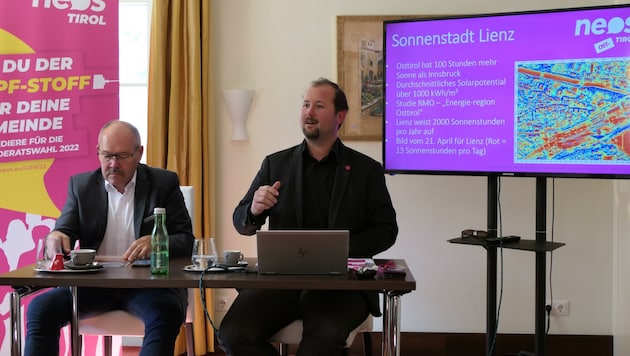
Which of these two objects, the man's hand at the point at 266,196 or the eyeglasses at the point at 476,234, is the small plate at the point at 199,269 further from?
the eyeglasses at the point at 476,234

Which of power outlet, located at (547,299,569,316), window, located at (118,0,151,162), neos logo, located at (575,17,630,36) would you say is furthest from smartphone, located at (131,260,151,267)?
power outlet, located at (547,299,569,316)

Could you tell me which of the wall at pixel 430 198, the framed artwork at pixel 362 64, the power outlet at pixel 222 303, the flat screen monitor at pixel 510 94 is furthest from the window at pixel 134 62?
the flat screen monitor at pixel 510 94

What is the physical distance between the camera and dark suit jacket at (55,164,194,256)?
313cm

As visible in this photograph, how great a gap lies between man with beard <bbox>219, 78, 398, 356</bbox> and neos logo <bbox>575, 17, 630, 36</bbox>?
1.12 metres

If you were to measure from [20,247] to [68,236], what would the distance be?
87 cm

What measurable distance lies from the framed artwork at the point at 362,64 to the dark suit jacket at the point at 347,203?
1.09 m

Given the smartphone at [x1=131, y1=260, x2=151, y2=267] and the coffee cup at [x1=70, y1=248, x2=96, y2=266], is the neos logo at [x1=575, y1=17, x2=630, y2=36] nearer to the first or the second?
the smartphone at [x1=131, y1=260, x2=151, y2=267]

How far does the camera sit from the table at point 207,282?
7.67 ft

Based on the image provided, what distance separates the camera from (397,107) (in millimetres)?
3820

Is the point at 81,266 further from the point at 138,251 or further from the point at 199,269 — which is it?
the point at 199,269

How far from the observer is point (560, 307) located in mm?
4301

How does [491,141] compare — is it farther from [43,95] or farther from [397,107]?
[43,95]

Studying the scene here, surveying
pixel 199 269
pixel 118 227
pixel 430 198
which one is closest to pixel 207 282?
pixel 199 269

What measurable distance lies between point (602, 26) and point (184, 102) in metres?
2.24
